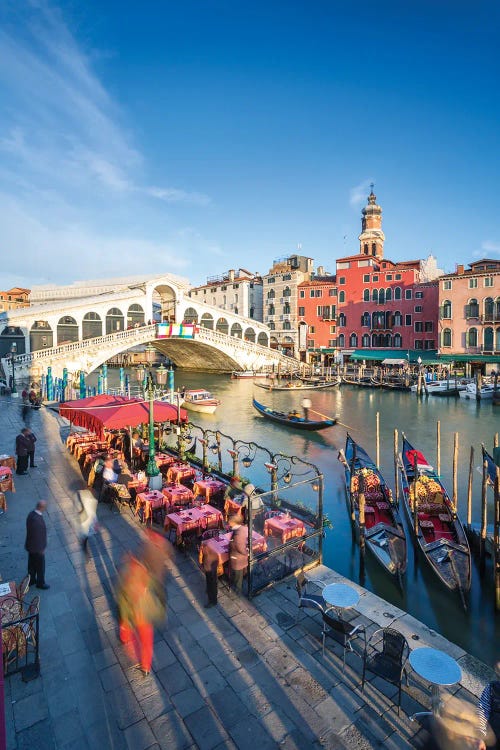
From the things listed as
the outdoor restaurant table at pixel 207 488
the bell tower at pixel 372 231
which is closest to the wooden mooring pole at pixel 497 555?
the outdoor restaurant table at pixel 207 488

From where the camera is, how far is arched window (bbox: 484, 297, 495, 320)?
1563 inches

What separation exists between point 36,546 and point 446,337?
42.6m

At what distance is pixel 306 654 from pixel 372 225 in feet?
199

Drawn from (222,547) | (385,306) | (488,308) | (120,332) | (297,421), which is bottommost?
(297,421)

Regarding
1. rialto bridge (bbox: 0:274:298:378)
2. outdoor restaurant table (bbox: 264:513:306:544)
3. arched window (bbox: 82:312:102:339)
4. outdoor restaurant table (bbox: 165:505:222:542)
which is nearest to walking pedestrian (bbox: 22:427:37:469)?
outdoor restaurant table (bbox: 165:505:222:542)

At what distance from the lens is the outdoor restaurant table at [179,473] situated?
1023cm

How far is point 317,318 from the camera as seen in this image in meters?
53.6

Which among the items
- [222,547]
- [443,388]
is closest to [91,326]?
[443,388]

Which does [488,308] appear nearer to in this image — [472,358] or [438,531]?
[472,358]

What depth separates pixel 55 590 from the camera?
619 centimetres

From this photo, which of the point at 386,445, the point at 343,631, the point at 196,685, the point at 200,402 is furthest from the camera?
the point at 200,402

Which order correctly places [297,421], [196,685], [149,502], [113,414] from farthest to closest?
[297,421]
[113,414]
[149,502]
[196,685]

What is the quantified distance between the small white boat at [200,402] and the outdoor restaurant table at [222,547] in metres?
22.3

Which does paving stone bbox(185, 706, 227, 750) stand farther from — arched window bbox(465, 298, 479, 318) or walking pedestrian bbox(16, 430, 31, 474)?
arched window bbox(465, 298, 479, 318)
